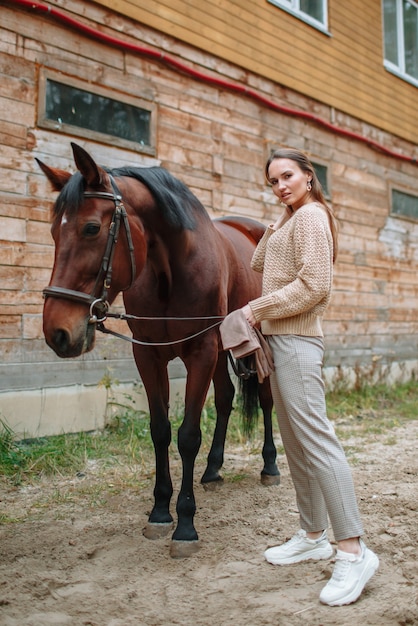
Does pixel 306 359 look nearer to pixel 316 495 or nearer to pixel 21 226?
pixel 316 495

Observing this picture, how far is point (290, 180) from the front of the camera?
2.44m

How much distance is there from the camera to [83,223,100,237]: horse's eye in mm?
2477

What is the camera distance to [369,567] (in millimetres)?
2199

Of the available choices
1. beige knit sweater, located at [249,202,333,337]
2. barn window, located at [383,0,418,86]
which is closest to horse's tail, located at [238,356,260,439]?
beige knit sweater, located at [249,202,333,337]

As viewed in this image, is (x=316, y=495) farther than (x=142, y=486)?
No

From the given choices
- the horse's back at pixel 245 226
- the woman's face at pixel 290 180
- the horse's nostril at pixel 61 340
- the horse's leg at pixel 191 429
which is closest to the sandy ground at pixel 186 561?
the horse's leg at pixel 191 429

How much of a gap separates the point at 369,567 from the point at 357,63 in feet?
27.4

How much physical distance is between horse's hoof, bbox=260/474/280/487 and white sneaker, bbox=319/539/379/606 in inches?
66.2

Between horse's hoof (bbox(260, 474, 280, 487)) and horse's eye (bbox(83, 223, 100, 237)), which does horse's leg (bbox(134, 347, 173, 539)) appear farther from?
horse's hoof (bbox(260, 474, 280, 487))

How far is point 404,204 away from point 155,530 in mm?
8339

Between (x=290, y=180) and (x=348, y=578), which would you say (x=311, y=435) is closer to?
(x=348, y=578)

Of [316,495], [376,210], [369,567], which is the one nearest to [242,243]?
[316,495]

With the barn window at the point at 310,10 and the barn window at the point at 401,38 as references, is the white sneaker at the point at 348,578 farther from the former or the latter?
the barn window at the point at 401,38

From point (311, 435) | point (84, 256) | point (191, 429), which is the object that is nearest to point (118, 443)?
point (191, 429)
